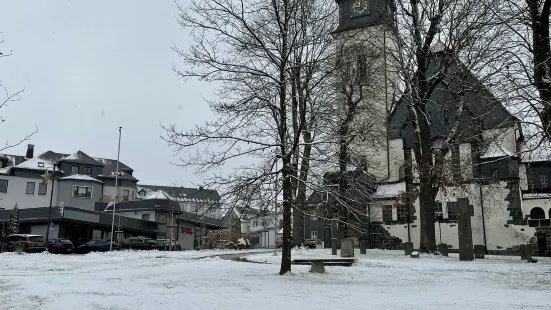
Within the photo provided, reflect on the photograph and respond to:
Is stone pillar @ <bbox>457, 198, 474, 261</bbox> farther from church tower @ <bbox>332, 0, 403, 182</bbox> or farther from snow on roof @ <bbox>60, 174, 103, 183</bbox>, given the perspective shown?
snow on roof @ <bbox>60, 174, 103, 183</bbox>

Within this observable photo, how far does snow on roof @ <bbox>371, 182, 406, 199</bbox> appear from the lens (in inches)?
1820

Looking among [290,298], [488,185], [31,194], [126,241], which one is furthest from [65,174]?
[290,298]

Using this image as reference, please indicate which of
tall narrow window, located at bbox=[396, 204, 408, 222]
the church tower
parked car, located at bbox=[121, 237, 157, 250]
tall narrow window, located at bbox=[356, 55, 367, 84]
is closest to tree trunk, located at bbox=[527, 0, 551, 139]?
the church tower

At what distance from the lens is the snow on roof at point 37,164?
65562mm

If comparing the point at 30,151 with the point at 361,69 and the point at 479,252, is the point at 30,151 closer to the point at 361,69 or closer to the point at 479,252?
the point at 361,69

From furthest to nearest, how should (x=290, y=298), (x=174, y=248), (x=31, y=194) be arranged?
(x=31, y=194) → (x=174, y=248) → (x=290, y=298)

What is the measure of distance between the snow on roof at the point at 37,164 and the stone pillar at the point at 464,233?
5769cm

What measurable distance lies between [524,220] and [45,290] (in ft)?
128

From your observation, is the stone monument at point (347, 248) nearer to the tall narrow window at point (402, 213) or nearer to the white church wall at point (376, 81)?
the white church wall at point (376, 81)

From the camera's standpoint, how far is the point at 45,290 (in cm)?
1143

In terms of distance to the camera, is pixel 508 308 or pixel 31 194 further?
pixel 31 194

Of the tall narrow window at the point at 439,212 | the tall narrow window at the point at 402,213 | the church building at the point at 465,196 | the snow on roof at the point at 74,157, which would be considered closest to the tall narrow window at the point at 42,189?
the snow on roof at the point at 74,157

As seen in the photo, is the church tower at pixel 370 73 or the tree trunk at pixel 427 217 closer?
the church tower at pixel 370 73

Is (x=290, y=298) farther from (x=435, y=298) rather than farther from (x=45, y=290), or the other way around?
(x=45, y=290)
